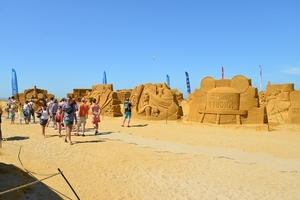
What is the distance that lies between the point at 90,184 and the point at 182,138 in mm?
5396

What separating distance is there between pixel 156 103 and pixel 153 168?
10.3 meters

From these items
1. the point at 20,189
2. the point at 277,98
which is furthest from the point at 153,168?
the point at 277,98

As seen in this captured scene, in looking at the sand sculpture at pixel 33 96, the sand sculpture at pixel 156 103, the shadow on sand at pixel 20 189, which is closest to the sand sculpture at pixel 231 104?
the sand sculpture at pixel 156 103

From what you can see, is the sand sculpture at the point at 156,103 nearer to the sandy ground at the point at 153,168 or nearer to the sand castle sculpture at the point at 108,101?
the sand castle sculpture at the point at 108,101

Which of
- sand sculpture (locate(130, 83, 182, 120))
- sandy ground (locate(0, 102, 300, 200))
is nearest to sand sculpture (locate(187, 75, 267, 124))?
sand sculpture (locate(130, 83, 182, 120))

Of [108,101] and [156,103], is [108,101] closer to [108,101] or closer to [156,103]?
[108,101]

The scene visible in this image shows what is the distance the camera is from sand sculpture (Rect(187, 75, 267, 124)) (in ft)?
43.2

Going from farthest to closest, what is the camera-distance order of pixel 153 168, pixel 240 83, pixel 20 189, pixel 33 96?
pixel 33 96
pixel 240 83
pixel 153 168
pixel 20 189

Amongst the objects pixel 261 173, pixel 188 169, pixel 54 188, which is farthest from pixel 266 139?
pixel 54 188

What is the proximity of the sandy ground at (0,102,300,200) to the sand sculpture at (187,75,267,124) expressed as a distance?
3814 millimetres

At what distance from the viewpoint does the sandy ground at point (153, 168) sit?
14.9ft

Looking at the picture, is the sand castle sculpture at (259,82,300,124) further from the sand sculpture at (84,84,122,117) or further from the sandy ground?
the sandy ground

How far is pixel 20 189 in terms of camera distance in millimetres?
4102

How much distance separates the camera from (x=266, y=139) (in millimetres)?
9430
